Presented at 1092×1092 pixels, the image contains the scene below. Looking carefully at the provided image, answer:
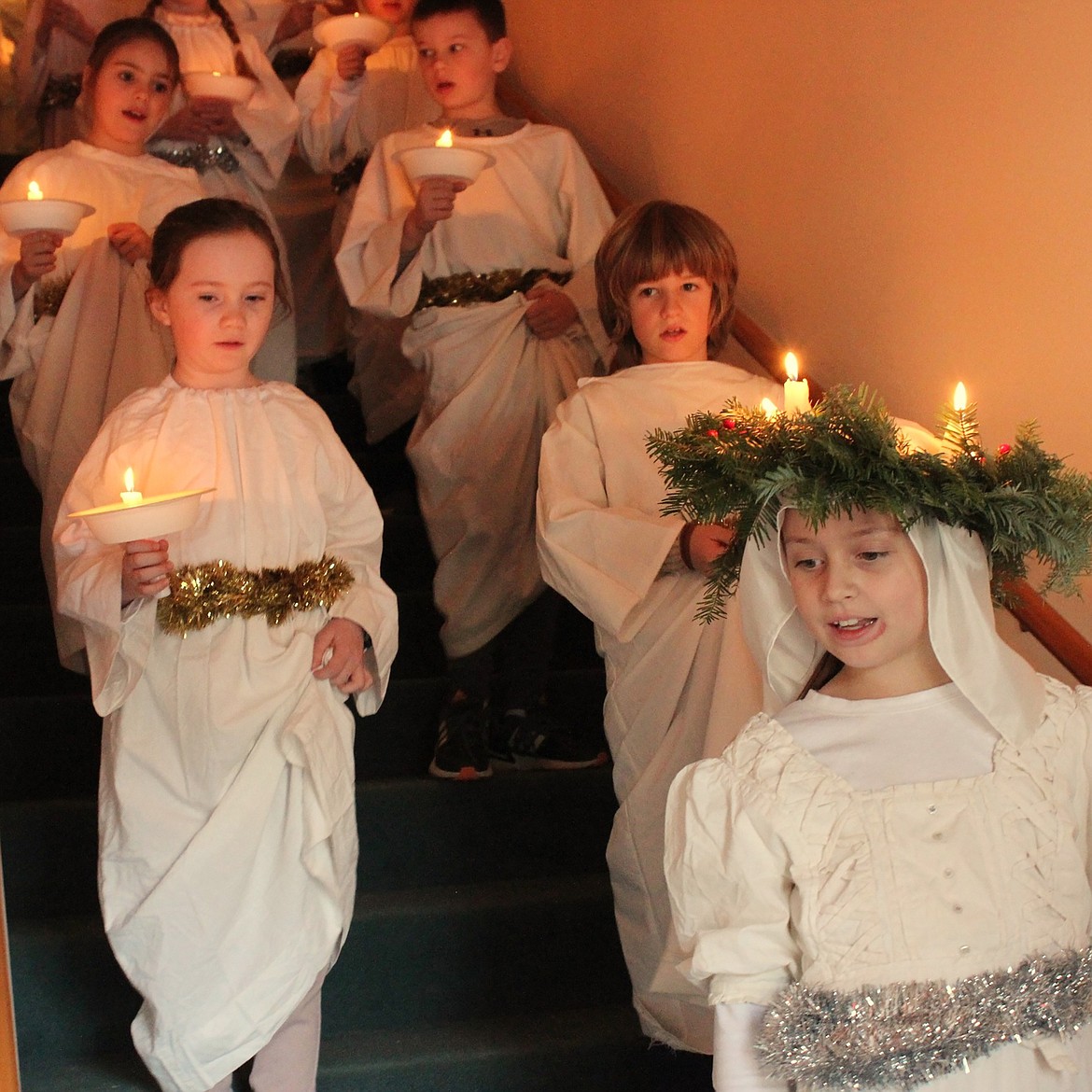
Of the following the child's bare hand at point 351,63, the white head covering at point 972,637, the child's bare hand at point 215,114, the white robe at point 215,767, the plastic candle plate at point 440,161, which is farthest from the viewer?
the child's bare hand at point 351,63

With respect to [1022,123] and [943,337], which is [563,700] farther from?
[1022,123]

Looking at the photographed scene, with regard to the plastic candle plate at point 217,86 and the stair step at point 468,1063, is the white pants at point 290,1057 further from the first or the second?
the plastic candle plate at point 217,86

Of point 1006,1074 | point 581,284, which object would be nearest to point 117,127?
point 581,284

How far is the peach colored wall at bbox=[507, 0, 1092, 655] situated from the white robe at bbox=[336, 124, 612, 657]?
16.9 inches

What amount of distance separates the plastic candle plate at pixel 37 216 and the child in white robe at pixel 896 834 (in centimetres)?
161

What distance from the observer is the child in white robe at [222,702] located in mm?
2361

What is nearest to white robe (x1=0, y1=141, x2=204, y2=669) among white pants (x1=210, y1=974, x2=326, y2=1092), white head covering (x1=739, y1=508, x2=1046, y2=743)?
white pants (x1=210, y1=974, x2=326, y2=1092)

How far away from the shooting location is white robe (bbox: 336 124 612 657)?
3514 mm

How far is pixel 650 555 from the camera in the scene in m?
2.62

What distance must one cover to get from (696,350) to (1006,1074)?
1.62 meters

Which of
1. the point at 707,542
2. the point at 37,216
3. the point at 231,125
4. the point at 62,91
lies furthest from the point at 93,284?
the point at 707,542

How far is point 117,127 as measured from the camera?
3.66 m

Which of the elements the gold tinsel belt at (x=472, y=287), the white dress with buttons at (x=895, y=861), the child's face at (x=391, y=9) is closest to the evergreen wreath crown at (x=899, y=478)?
Result: the white dress with buttons at (x=895, y=861)

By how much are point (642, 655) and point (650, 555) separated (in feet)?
0.66
